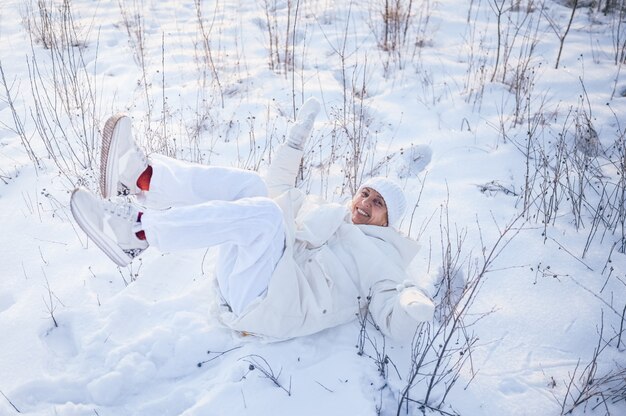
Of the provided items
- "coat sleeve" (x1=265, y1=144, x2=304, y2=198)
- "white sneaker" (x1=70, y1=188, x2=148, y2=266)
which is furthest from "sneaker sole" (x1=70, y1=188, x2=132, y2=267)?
"coat sleeve" (x1=265, y1=144, x2=304, y2=198)

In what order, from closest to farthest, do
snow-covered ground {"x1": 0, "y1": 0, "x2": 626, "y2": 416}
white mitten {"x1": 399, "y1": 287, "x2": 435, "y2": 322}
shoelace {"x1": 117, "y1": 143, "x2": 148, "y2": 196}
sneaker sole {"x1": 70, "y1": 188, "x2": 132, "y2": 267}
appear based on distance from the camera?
sneaker sole {"x1": 70, "y1": 188, "x2": 132, "y2": 267} → white mitten {"x1": 399, "y1": 287, "x2": 435, "y2": 322} → snow-covered ground {"x1": 0, "y1": 0, "x2": 626, "y2": 416} → shoelace {"x1": 117, "y1": 143, "x2": 148, "y2": 196}

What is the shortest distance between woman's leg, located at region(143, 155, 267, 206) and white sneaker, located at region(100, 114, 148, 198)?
0.08 meters

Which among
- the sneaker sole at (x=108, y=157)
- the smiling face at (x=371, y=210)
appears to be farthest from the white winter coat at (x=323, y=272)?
the sneaker sole at (x=108, y=157)

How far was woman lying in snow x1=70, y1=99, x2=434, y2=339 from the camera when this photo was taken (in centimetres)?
178

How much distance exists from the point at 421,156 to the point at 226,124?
1.66 m

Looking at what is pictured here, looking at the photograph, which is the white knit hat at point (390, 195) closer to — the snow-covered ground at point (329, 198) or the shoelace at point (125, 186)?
the snow-covered ground at point (329, 198)

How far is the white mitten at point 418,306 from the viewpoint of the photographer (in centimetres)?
183

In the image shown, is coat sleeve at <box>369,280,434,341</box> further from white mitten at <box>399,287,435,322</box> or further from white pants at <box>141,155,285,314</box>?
white pants at <box>141,155,285,314</box>

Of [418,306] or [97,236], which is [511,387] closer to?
[418,306]

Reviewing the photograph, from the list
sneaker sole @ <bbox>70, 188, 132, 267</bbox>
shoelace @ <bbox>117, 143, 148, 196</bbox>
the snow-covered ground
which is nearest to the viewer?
sneaker sole @ <bbox>70, 188, 132, 267</bbox>

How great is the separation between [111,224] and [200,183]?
0.49 metres

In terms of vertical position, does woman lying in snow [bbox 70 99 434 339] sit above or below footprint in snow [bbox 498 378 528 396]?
above

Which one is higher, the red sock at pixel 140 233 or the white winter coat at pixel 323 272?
the red sock at pixel 140 233

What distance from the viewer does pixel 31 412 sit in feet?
5.90
